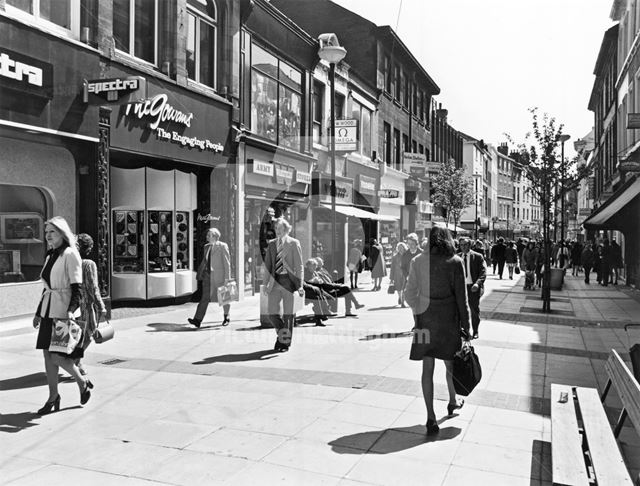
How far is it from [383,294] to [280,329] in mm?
9530

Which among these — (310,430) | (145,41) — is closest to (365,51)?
(145,41)

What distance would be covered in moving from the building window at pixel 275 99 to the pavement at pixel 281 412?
30.0 ft

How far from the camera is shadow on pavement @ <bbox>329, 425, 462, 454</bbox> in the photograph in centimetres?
466

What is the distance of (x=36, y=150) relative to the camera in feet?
35.8

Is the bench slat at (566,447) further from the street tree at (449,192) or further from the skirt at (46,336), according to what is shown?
the street tree at (449,192)

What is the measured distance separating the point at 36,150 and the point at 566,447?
1010 cm

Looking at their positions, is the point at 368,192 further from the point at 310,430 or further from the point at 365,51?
the point at 310,430

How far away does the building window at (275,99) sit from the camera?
17.6 m

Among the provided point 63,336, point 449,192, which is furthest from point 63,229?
point 449,192

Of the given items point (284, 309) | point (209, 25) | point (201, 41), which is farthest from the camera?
point (209, 25)

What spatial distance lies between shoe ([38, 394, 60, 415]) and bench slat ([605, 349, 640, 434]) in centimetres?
480

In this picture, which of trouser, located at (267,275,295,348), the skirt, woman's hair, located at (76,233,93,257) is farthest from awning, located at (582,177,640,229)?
the skirt

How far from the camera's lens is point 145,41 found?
13.4 meters

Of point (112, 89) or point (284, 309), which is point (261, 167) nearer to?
point (112, 89)
